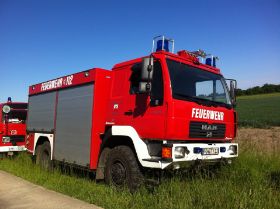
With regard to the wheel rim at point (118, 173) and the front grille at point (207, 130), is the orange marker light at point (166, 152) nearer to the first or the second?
the front grille at point (207, 130)

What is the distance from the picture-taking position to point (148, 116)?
5945 millimetres

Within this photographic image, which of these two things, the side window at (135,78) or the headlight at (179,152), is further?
Answer: the side window at (135,78)

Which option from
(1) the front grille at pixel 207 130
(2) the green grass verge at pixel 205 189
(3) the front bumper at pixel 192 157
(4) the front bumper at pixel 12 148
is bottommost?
(2) the green grass verge at pixel 205 189

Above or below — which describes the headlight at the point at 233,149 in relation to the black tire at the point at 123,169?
above

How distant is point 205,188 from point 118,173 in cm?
172

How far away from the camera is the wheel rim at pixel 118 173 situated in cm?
630

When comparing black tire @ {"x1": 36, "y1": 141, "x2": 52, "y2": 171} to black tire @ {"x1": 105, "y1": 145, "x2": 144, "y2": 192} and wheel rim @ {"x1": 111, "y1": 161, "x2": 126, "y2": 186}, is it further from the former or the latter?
wheel rim @ {"x1": 111, "y1": 161, "x2": 126, "y2": 186}

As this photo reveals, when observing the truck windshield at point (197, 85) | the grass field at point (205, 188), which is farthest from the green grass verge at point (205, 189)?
the truck windshield at point (197, 85)

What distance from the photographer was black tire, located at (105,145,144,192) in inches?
235

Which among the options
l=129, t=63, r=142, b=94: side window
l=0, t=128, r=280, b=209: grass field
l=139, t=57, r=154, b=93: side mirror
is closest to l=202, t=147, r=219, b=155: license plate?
l=0, t=128, r=280, b=209: grass field

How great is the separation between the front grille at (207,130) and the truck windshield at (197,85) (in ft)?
1.37

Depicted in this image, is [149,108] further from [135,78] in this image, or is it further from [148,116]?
[135,78]

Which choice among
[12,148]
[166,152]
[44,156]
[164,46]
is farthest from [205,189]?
[12,148]

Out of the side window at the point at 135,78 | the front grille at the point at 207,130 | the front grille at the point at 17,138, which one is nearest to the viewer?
the front grille at the point at 207,130
